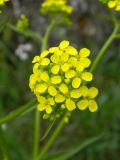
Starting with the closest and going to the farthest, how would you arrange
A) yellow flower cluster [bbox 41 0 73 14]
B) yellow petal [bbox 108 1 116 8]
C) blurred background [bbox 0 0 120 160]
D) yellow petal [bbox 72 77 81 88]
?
yellow petal [bbox 72 77 81 88], yellow petal [bbox 108 1 116 8], yellow flower cluster [bbox 41 0 73 14], blurred background [bbox 0 0 120 160]

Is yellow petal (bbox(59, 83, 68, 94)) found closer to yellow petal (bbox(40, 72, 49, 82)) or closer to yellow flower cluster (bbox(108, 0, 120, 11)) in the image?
yellow petal (bbox(40, 72, 49, 82))

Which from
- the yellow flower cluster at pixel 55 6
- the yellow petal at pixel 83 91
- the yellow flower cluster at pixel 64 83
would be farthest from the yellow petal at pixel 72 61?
the yellow flower cluster at pixel 55 6

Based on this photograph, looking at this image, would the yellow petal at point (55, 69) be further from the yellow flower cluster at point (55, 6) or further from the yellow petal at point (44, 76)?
the yellow flower cluster at point (55, 6)

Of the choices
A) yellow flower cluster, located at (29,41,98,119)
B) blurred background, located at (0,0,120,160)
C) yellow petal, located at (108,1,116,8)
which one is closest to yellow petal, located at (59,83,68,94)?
yellow flower cluster, located at (29,41,98,119)

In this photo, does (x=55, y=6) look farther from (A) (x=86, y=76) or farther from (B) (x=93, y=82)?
(B) (x=93, y=82)

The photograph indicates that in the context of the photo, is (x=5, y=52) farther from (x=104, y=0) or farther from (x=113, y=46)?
(x=104, y=0)

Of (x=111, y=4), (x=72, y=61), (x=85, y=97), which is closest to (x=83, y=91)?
(x=85, y=97)

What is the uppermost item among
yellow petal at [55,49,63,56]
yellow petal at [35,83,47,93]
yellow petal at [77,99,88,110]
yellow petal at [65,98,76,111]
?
yellow petal at [55,49,63,56]
